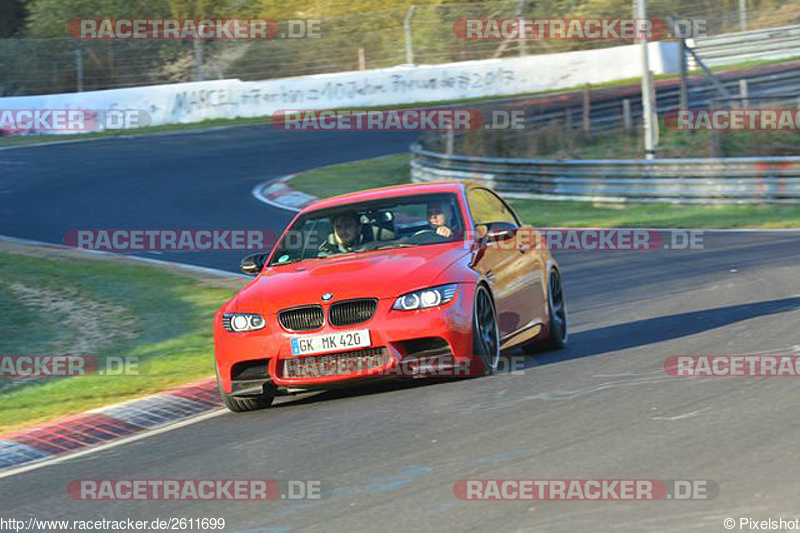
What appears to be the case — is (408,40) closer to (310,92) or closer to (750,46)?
(310,92)

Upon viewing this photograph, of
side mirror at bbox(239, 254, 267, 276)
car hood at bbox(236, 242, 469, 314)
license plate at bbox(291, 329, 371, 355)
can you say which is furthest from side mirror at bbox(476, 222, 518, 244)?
side mirror at bbox(239, 254, 267, 276)

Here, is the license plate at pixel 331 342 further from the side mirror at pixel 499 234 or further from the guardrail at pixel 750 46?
the guardrail at pixel 750 46

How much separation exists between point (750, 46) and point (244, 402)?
36628 millimetres

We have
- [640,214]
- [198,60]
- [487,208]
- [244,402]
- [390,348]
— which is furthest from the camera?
[198,60]

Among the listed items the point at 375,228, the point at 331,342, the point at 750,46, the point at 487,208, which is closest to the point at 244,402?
the point at 331,342

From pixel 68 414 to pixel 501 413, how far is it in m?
3.53

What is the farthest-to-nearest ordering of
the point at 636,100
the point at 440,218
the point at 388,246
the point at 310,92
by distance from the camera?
1. the point at 310,92
2. the point at 636,100
3. the point at 440,218
4. the point at 388,246

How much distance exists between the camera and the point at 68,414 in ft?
31.5

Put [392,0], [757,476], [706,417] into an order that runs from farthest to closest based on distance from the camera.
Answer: [392,0] → [706,417] → [757,476]

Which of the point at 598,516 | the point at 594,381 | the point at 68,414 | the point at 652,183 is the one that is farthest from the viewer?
the point at 652,183

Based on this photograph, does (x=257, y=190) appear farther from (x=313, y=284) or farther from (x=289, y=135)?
(x=313, y=284)

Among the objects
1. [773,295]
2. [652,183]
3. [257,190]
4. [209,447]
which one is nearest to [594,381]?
[209,447]

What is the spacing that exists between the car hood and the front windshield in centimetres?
19

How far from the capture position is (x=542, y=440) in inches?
269
